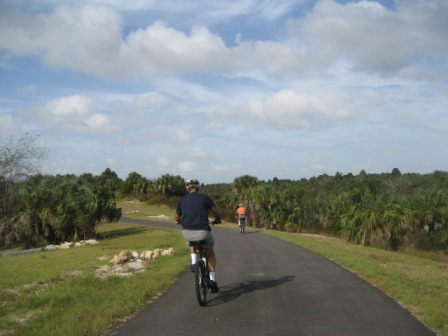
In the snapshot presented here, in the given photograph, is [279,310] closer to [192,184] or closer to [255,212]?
[192,184]

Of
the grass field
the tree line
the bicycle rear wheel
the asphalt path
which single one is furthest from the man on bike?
the tree line

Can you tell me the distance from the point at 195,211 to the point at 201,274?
1.17 meters

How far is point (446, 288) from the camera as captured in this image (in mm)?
11094

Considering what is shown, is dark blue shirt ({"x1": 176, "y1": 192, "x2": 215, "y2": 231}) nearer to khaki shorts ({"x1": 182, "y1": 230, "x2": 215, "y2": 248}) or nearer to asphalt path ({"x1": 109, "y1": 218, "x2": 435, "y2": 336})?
khaki shorts ({"x1": 182, "y1": 230, "x2": 215, "y2": 248})

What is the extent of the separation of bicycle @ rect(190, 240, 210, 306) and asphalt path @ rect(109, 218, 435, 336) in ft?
0.73

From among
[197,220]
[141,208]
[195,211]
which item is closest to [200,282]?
[197,220]

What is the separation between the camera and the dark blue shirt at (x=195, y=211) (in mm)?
8805

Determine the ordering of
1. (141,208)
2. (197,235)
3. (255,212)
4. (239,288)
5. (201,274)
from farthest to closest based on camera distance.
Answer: (141,208) → (255,212) → (239,288) → (197,235) → (201,274)

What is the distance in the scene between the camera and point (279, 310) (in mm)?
7961

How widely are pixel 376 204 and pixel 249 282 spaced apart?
29032 mm

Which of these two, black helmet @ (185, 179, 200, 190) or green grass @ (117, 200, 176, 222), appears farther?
green grass @ (117, 200, 176, 222)

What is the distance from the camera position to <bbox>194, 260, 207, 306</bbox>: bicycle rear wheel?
817 centimetres

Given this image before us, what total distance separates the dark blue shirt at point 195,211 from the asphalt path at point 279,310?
1.42 metres

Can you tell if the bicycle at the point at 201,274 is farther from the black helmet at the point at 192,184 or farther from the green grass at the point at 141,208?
the green grass at the point at 141,208
